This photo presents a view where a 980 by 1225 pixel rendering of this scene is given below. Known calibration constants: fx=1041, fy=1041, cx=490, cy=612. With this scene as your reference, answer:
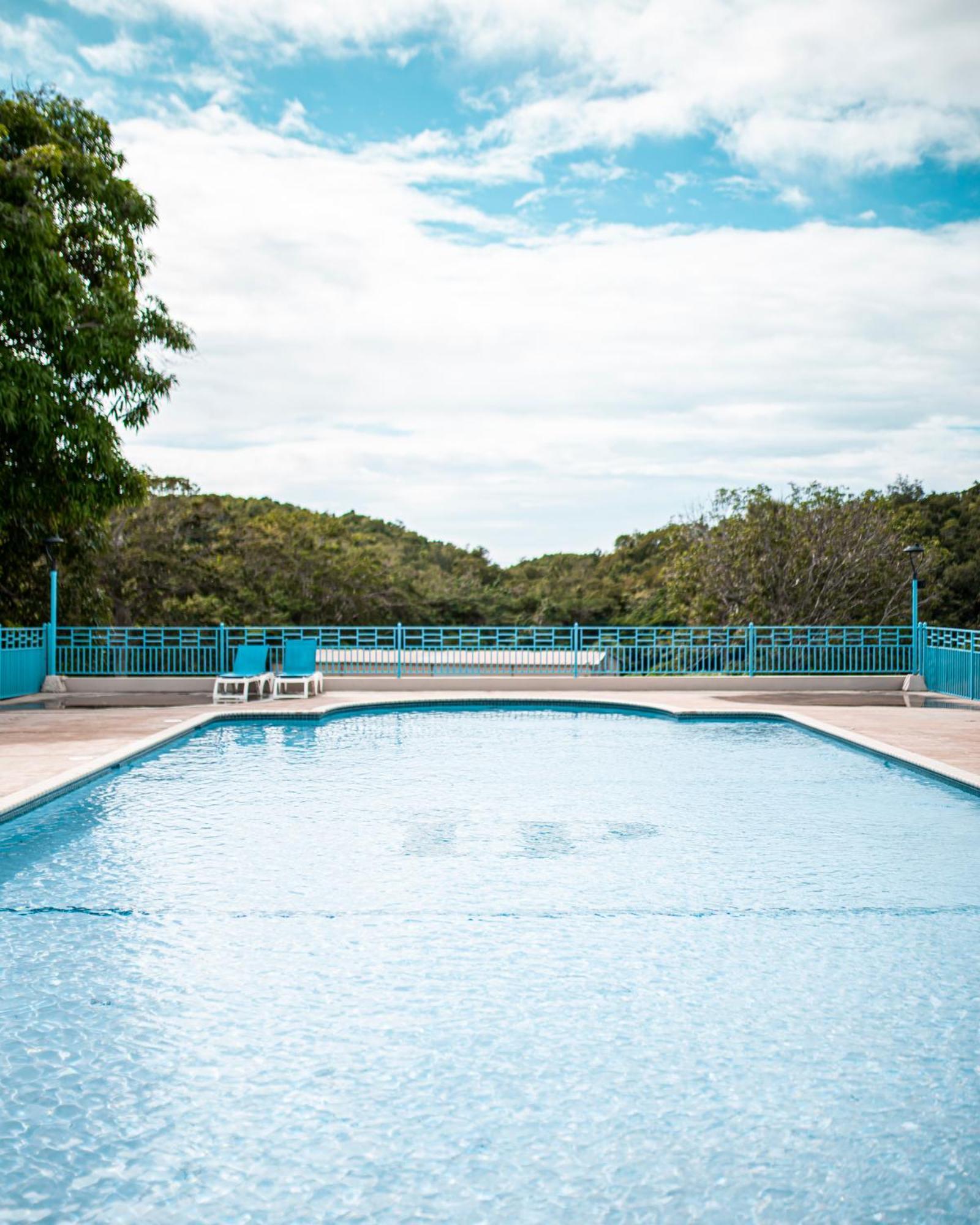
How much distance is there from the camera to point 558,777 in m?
9.29

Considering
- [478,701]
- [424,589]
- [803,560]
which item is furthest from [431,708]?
[424,589]

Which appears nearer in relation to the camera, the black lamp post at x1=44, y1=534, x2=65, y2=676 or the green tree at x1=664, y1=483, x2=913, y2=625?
the black lamp post at x1=44, y1=534, x2=65, y2=676

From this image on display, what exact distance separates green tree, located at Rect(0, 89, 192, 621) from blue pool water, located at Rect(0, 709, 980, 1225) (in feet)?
24.5

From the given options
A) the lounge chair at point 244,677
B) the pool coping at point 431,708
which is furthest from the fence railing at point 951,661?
the lounge chair at point 244,677

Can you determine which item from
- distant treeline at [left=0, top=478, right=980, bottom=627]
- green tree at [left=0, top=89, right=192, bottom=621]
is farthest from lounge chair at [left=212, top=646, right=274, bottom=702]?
distant treeline at [left=0, top=478, right=980, bottom=627]

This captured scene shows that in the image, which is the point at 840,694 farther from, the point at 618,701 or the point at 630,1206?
the point at 630,1206

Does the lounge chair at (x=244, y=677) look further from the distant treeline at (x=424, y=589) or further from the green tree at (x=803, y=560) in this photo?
the green tree at (x=803, y=560)

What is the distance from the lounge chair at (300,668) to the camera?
48.4ft

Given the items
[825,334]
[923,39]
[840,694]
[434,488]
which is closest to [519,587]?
[434,488]

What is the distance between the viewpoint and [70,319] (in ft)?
44.5

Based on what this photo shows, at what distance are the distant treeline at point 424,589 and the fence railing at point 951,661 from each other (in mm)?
7375

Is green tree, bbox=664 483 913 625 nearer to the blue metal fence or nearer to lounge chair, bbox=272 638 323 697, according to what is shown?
lounge chair, bbox=272 638 323 697

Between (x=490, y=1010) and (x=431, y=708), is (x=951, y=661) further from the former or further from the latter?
(x=490, y=1010)

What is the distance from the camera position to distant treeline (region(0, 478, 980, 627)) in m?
23.5
